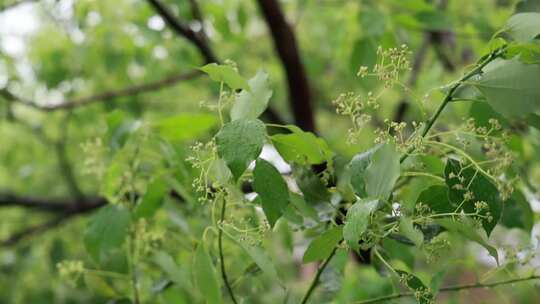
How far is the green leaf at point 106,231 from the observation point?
2.25 ft

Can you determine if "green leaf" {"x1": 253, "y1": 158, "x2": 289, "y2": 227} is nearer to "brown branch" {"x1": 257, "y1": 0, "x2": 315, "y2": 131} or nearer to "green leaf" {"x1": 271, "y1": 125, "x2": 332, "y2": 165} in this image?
"green leaf" {"x1": 271, "y1": 125, "x2": 332, "y2": 165}

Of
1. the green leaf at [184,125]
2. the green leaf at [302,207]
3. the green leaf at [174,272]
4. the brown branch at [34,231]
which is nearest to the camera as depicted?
the green leaf at [302,207]

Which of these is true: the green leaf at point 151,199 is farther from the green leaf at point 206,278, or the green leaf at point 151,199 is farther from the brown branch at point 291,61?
the brown branch at point 291,61

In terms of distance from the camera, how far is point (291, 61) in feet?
4.38

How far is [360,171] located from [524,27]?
A: 0.14 m

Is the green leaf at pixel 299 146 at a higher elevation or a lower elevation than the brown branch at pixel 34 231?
higher

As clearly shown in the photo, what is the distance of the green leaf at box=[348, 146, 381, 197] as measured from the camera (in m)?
0.46

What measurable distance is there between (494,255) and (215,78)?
0.22m

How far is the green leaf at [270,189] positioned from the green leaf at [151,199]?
0.22 meters

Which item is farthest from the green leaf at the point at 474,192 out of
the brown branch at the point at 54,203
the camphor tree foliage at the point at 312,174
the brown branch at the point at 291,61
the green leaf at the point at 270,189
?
the brown branch at the point at 54,203

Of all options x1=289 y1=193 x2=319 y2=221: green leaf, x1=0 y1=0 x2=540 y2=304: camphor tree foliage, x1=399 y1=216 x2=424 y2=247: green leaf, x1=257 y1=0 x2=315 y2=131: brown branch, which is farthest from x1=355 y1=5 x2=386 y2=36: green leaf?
x1=399 y1=216 x2=424 y2=247: green leaf

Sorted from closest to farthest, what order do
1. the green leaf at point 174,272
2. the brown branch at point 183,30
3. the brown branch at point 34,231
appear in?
1. the green leaf at point 174,272
2. the brown branch at point 183,30
3. the brown branch at point 34,231

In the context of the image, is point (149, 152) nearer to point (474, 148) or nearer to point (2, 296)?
point (474, 148)

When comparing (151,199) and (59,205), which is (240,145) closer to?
(151,199)
